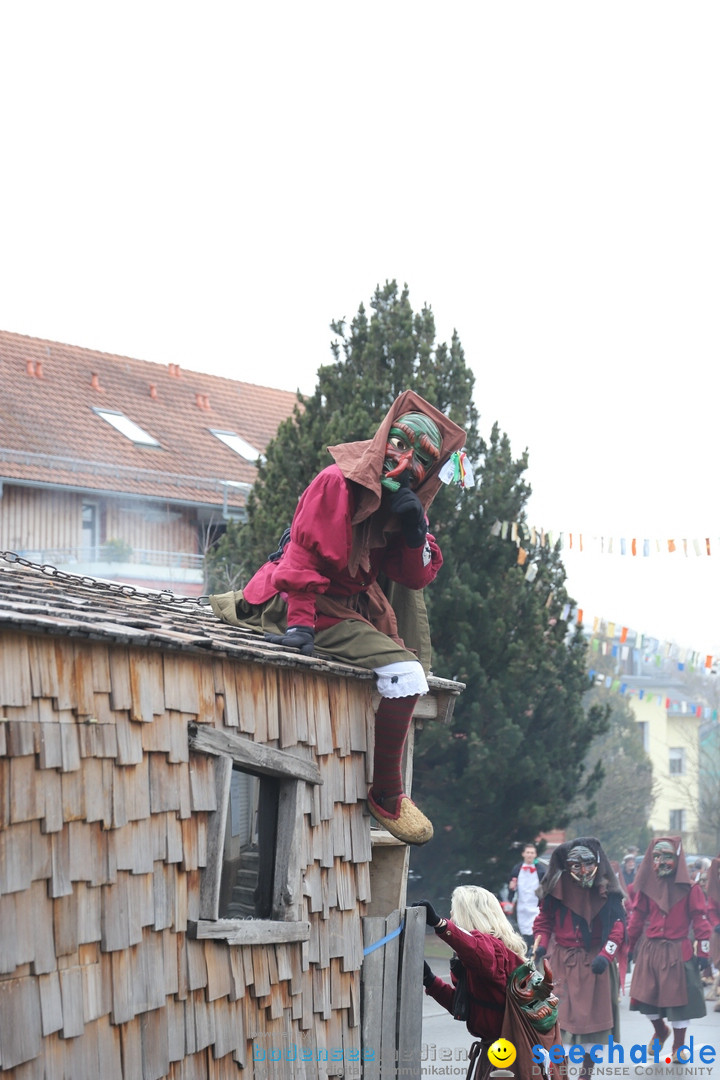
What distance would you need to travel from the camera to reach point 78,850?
468 centimetres

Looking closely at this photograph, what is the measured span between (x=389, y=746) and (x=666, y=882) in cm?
633

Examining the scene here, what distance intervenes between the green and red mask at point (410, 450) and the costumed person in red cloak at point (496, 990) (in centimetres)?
204

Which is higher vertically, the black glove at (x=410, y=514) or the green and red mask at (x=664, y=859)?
the black glove at (x=410, y=514)

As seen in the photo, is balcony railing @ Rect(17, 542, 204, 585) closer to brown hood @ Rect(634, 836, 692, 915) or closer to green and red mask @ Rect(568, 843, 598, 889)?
brown hood @ Rect(634, 836, 692, 915)

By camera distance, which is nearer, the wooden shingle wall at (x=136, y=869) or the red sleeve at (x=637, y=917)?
the wooden shingle wall at (x=136, y=869)

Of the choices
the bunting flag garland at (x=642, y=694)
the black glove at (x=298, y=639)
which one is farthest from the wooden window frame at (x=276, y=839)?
the bunting flag garland at (x=642, y=694)

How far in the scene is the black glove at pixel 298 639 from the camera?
6133 millimetres

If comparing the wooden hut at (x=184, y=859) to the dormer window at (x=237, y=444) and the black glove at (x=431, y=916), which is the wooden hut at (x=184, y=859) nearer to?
the black glove at (x=431, y=916)

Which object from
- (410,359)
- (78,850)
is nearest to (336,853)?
(78,850)

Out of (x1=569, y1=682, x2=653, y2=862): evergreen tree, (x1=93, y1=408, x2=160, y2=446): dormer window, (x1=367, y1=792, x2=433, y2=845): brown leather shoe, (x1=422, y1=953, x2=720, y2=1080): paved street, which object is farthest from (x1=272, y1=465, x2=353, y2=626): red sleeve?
(x1=569, y1=682, x2=653, y2=862): evergreen tree

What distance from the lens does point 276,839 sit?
6141 mm

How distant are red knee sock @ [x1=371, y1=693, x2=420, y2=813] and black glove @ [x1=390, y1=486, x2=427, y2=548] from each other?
0.78 meters

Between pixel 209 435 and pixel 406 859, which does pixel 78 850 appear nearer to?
pixel 406 859

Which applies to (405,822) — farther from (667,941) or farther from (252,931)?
(667,941)
